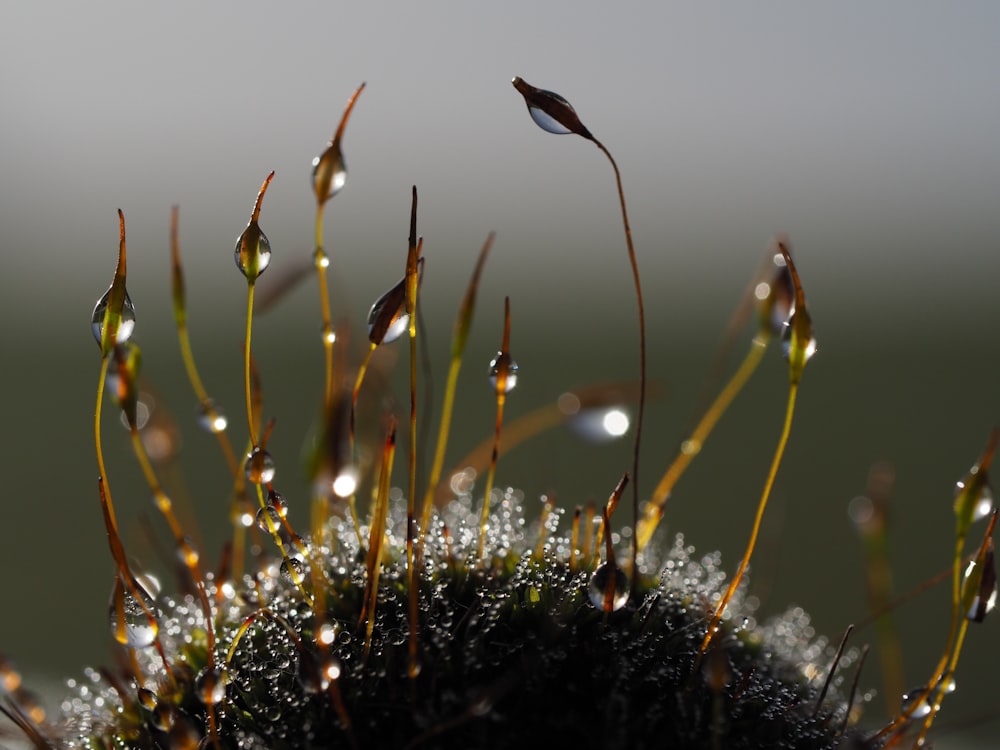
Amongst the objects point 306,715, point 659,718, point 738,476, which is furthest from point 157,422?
point 738,476

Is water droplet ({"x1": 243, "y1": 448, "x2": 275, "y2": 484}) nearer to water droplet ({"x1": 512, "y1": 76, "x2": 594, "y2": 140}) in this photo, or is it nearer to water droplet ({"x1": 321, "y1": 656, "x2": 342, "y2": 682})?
water droplet ({"x1": 321, "y1": 656, "x2": 342, "y2": 682})

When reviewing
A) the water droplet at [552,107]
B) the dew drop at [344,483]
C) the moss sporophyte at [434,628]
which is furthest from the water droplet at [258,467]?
the water droplet at [552,107]

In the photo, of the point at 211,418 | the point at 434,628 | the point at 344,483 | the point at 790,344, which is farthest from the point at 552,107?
the point at 211,418

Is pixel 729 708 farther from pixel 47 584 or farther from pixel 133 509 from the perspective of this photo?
pixel 133 509

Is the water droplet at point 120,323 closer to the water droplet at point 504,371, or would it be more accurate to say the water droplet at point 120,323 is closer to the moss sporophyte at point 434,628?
the moss sporophyte at point 434,628

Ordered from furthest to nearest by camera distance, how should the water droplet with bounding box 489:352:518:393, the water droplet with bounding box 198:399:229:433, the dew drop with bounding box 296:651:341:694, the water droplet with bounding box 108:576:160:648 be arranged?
the water droplet with bounding box 198:399:229:433 < the water droplet with bounding box 489:352:518:393 < the water droplet with bounding box 108:576:160:648 < the dew drop with bounding box 296:651:341:694

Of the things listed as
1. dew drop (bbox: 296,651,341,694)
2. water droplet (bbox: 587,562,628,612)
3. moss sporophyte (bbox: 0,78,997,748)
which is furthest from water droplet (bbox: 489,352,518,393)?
dew drop (bbox: 296,651,341,694)

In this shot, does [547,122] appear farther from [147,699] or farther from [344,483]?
[147,699]
